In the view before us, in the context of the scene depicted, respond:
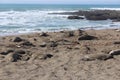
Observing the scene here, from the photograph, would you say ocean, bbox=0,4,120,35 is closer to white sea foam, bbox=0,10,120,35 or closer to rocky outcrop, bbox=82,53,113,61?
white sea foam, bbox=0,10,120,35

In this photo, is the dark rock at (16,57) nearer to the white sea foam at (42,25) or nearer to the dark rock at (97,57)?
the dark rock at (97,57)

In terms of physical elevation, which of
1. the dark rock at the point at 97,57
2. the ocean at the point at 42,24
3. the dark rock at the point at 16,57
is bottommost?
the ocean at the point at 42,24

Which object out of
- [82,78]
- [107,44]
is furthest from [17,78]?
[107,44]

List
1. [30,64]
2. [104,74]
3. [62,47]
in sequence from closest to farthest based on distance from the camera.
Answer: [104,74] → [30,64] → [62,47]

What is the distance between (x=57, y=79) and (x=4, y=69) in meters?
1.91

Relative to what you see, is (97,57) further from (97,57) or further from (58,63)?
(58,63)

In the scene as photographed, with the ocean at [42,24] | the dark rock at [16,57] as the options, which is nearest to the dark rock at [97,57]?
the dark rock at [16,57]

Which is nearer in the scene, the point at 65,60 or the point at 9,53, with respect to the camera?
the point at 65,60

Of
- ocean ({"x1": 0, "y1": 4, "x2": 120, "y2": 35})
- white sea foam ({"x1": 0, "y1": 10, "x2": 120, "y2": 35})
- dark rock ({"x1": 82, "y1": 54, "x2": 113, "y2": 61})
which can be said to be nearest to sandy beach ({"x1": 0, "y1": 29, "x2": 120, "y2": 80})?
dark rock ({"x1": 82, "y1": 54, "x2": 113, "y2": 61})

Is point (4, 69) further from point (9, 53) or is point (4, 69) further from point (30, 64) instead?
point (9, 53)

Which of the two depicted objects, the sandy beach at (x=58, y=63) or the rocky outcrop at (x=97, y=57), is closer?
the sandy beach at (x=58, y=63)

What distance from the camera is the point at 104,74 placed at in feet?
30.1

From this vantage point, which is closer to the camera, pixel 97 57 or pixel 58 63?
pixel 58 63

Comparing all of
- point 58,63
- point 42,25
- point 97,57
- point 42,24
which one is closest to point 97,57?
point 97,57
